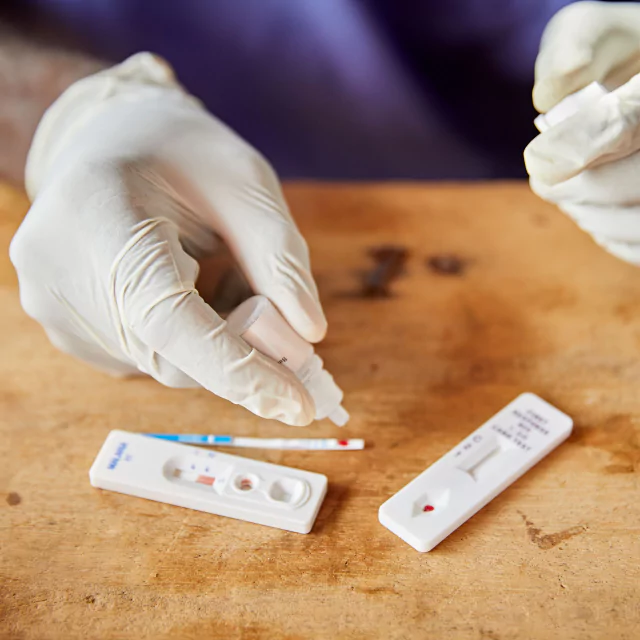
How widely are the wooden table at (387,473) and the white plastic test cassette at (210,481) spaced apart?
15mm

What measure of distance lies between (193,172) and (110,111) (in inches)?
5.9

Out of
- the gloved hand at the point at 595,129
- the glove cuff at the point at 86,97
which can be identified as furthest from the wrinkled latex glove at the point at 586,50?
the glove cuff at the point at 86,97

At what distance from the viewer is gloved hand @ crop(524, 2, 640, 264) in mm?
634

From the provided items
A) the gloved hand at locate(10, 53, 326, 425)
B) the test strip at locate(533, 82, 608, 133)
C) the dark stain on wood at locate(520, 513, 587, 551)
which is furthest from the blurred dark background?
the dark stain on wood at locate(520, 513, 587, 551)

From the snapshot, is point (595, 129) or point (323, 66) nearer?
point (595, 129)

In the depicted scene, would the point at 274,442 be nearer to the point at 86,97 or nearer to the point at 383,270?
the point at 383,270

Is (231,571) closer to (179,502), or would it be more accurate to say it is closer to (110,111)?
(179,502)

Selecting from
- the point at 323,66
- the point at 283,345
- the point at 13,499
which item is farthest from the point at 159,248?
the point at 323,66

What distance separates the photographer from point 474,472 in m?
0.66

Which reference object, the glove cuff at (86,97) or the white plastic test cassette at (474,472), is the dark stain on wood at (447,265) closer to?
the white plastic test cassette at (474,472)

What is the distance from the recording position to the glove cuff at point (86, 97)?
84 centimetres

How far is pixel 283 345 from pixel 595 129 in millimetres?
348

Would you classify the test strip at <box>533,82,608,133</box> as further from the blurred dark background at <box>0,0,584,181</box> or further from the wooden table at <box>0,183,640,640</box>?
the blurred dark background at <box>0,0,584,181</box>

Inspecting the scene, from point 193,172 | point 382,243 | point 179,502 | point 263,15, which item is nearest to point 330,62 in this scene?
point 263,15
